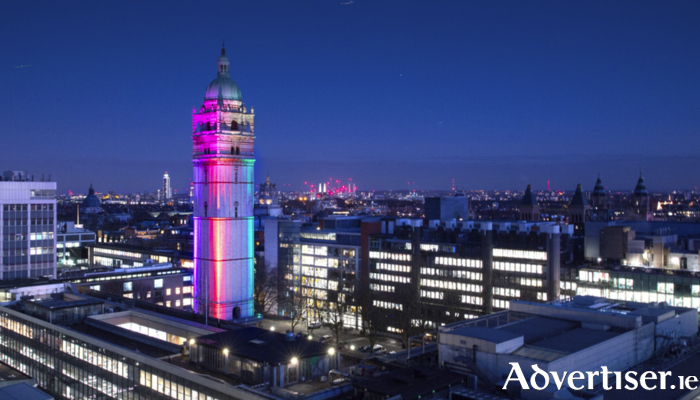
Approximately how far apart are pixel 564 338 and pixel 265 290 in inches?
2432

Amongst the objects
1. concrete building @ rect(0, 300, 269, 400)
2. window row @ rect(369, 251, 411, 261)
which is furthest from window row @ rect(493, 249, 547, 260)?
concrete building @ rect(0, 300, 269, 400)

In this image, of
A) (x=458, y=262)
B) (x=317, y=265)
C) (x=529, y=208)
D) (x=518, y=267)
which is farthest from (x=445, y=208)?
(x=529, y=208)

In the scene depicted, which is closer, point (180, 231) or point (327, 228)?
point (327, 228)

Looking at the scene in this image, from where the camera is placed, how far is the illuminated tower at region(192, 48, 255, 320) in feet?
232

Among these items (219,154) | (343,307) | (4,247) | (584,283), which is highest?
(219,154)

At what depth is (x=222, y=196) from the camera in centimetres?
7094

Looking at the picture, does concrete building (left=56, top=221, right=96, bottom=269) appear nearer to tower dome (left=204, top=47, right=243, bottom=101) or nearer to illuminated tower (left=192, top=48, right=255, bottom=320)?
illuminated tower (left=192, top=48, right=255, bottom=320)

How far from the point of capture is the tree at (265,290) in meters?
92.3

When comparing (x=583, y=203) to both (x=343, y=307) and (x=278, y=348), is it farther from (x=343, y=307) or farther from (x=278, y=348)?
(x=278, y=348)

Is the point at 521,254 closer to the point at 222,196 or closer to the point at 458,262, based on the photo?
the point at 458,262

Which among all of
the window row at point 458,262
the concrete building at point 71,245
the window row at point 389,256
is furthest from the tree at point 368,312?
the concrete building at point 71,245

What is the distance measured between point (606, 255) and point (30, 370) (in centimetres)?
6646

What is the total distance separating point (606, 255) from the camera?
78312 millimetres

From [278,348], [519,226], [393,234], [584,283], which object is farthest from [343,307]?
[278,348]
